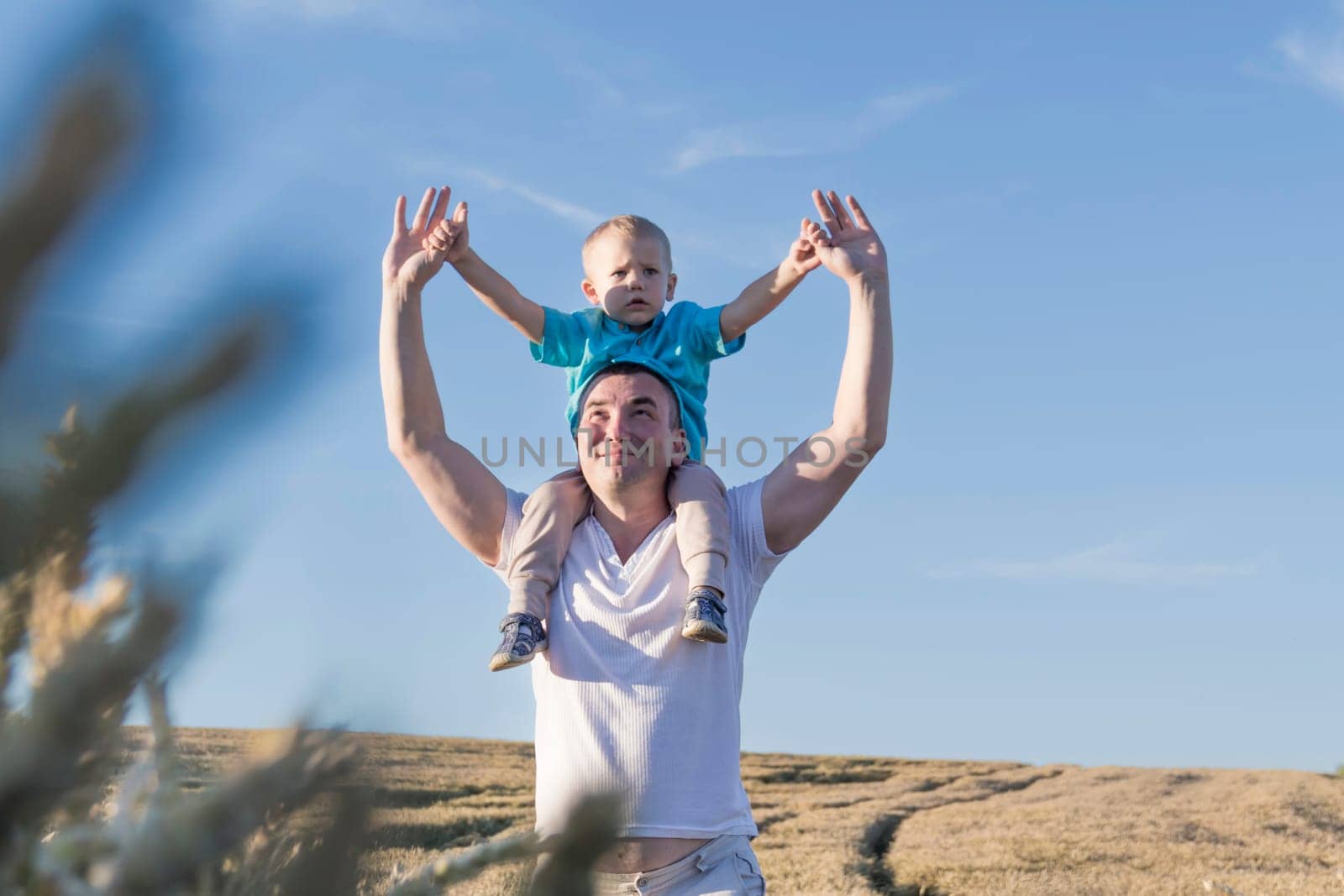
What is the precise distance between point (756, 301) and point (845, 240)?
0.81m

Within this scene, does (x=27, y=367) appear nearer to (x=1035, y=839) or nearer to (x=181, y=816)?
(x=181, y=816)

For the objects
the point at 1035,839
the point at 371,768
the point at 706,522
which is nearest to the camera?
the point at 371,768

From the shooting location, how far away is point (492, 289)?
14.5 ft

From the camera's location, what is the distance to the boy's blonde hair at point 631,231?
475 centimetres

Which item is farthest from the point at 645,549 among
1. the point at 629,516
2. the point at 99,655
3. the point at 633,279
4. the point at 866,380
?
the point at 99,655

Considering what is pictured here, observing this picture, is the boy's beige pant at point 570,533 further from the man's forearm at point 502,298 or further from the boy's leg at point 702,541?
the man's forearm at point 502,298

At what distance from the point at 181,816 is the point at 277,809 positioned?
0.15 ft

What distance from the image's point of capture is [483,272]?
4391 mm

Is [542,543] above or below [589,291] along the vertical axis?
below

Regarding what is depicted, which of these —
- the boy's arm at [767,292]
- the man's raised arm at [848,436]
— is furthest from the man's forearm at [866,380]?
the boy's arm at [767,292]

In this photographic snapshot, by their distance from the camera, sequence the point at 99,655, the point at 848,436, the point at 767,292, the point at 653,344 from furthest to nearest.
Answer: the point at 653,344, the point at 767,292, the point at 848,436, the point at 99,655

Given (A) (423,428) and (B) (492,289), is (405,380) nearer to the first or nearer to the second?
(A) (423,428)

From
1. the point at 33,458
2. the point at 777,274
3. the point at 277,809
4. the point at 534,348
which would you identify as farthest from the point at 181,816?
the point at 534,348

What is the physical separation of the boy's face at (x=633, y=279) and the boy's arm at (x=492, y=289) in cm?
29
